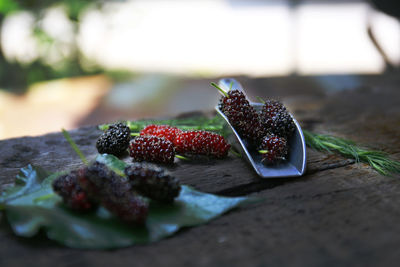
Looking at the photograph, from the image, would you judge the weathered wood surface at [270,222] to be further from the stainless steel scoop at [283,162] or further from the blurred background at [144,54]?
the blurred background at [144,54]

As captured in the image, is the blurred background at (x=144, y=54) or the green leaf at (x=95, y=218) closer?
the green leaf at (x=95, y=218)

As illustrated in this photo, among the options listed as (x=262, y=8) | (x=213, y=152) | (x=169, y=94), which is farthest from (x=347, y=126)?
(x=262, y=8)

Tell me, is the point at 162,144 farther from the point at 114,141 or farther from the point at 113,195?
the point at 113,195

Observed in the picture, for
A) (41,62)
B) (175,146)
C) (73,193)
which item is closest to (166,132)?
(175,146)

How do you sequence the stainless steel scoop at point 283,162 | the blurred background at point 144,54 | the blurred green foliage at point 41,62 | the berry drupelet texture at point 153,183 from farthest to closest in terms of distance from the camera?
the blurred green foliage at point 41,62 < the blurred background at point 144,54 < the stainless steel scoop at point 283,162 < the berry drupelet texture at point 153,183

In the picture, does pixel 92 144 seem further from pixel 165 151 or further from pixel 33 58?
pixel 33 58

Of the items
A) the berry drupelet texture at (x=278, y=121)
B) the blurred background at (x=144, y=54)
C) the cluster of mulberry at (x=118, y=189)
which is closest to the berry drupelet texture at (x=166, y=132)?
the berry drupelet texture at (x=278, y=121)
